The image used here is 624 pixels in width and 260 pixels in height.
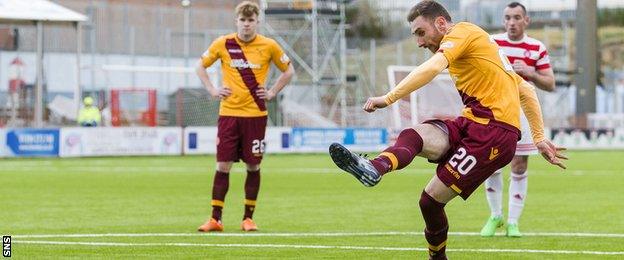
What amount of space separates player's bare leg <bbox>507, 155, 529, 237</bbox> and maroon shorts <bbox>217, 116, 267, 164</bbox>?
2589 mm

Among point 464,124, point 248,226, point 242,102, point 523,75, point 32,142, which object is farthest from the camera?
point 32,142

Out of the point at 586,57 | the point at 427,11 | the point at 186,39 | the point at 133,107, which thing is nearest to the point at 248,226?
the point at 427,11

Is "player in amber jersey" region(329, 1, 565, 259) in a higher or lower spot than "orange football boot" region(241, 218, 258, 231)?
higher

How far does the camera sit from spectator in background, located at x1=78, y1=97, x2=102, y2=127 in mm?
39281

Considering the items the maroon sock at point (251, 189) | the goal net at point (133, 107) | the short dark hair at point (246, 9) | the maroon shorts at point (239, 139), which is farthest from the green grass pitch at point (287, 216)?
the goal net at point (133, 107)

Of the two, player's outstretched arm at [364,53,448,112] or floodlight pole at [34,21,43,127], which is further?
floodlight pole at [34,21,43,127]

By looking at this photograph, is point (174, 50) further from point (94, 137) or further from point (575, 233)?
point (575, 233)

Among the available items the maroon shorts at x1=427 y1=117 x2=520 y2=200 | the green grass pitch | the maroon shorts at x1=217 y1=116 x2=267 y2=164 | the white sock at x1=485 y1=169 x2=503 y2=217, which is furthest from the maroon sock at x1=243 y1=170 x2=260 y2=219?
the maroon shorts at x1=427 y1=117 x2=520 y2=200

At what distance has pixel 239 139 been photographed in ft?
44.2

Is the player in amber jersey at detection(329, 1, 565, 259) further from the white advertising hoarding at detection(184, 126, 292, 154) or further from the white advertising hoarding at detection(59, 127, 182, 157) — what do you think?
the white advertising hoarding at detection(184, 126, 292, 154)

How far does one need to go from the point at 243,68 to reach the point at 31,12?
2643cm

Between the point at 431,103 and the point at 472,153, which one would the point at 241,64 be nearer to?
the point at 472,153

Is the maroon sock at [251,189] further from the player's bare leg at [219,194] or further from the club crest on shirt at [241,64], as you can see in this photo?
Answer: the club crest on shirt at [241,64]

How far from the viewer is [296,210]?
16453 mm
